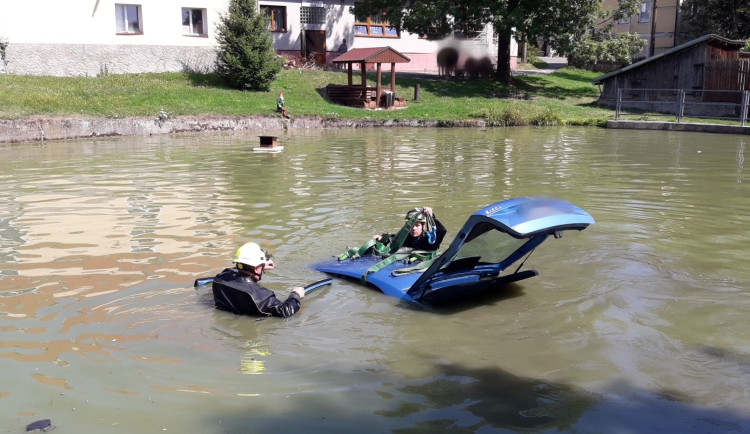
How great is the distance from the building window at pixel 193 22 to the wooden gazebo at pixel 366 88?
8.65m

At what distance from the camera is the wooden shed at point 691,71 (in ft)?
109

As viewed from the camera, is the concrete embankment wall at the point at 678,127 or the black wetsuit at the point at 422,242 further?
the concrete embankment wall at the point at 678,127

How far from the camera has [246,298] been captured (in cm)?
734

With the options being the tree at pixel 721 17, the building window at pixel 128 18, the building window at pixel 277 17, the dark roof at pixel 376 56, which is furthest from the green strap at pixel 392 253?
the tree at pixel 721 17

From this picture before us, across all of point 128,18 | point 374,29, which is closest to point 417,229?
point 128,18

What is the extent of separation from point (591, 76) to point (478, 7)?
15813 mm

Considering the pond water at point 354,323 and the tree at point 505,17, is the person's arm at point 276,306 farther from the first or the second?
the tree at point 505,17

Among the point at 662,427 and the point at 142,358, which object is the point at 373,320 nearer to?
the point at 142,358

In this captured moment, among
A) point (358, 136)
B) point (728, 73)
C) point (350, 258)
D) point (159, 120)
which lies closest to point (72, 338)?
point (350, 258)

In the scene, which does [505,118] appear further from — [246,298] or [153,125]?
[246,298]

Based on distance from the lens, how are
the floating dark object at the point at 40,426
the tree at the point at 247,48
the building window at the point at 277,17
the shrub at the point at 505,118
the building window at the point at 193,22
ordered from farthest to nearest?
the building window at the point at 277,17, the building window at the point at 193,22, the tree at the point at 247,48, the shrub at the point at 505,118, the floating dark object at the point at 40,426

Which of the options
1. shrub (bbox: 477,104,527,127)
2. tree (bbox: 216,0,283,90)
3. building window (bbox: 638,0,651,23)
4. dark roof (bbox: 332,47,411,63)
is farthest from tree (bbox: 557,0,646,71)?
tree (bbox: 216,0,283,90)

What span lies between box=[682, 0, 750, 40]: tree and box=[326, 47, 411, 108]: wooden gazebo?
26.8m

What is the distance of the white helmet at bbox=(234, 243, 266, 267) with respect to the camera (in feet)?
23.9
